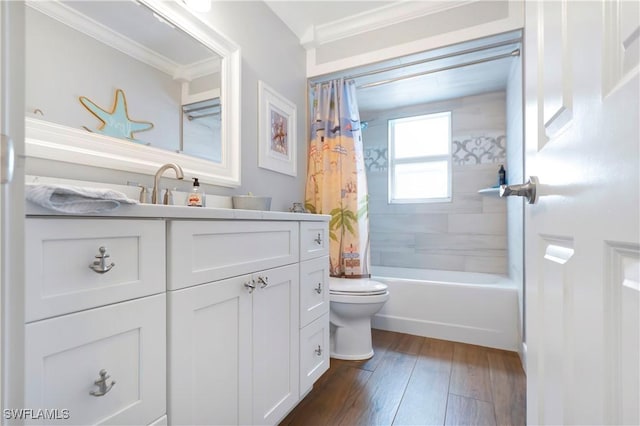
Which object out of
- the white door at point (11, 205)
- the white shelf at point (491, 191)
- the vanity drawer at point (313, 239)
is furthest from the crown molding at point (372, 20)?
the white door at point (11, 205)

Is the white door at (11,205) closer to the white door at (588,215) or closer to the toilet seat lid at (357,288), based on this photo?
the white door at (588,215)

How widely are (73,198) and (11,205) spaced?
0.24 meters

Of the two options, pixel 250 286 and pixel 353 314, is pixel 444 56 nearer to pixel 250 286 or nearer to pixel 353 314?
pixel 353 314

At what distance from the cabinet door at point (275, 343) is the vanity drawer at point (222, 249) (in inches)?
2.6

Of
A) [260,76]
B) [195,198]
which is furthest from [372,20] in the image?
[195,198]

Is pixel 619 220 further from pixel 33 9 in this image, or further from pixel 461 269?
pixel 461 269

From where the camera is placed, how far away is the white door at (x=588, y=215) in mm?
300

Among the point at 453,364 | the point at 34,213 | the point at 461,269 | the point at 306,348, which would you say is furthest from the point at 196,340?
the point at 461,269

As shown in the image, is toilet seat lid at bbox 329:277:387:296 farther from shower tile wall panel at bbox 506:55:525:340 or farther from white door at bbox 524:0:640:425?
white door at bbox 524:0:640:425

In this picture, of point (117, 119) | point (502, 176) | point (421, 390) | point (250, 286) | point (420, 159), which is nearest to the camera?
point (250, 286)

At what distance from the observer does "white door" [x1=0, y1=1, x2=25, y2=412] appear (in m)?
0.34

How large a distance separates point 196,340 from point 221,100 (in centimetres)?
124

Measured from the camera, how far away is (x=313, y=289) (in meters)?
1.44

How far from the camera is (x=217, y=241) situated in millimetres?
927
